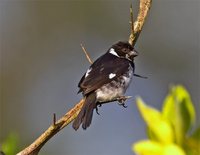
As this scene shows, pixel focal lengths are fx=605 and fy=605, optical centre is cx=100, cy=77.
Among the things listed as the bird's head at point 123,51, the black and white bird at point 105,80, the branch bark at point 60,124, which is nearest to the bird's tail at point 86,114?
the black and white bird at point 105,80

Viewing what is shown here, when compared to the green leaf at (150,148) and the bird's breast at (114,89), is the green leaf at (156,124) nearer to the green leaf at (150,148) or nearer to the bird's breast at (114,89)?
the green leaf at (150,148)

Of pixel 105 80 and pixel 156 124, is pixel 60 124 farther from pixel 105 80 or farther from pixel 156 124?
pixel 105 80

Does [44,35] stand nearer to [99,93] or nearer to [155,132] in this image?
[99,93]

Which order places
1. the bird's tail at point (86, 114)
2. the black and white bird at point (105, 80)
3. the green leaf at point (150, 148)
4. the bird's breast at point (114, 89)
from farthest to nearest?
the bird's breast at point (114, 89) → the black and white bird at point (105, 80) → the bird's tail at point (86, 114) → the green leaf at point (150, 148)

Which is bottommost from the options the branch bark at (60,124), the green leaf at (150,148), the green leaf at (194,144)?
the branch bark at (60,124)

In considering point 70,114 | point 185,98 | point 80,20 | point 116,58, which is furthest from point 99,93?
point 80,20

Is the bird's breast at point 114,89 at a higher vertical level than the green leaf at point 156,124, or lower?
lower

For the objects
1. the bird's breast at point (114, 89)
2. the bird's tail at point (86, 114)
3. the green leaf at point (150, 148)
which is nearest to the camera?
the green leaf at point (150, 148)
